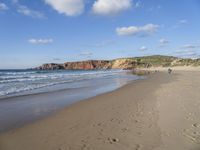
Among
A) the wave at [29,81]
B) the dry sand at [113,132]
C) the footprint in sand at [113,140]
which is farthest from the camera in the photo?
the wave at [29,81]

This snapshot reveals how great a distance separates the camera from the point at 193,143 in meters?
5.10

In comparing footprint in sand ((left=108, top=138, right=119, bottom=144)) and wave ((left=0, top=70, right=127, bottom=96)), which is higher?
footprint in sand ((left=108, top=138, right=119, bottom=144))

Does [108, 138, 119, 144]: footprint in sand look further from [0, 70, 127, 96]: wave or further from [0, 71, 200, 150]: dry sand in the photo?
[0, 70, 127, 96]: wave

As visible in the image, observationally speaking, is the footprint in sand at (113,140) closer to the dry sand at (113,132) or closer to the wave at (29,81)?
the dry sand at (113,132)

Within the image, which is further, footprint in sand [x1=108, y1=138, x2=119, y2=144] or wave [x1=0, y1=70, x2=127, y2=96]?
wave [x1=0, y1=70, x2=127, y2=96]

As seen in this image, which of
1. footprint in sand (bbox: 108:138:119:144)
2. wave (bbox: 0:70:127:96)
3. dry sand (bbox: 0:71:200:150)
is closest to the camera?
dry sand (bbox: 0:71:200:150)

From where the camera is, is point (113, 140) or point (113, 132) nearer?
point (113, 140)

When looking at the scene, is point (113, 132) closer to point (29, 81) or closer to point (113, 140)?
point (113, 140)

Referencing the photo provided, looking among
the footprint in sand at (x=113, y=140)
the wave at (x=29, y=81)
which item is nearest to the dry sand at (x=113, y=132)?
the footprint in sand at (x=113, y=140)

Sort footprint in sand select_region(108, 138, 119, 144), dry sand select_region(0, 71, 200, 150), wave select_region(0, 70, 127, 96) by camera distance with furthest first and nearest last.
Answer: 1. wave select_region(0, 70, 127, 96)
2. footprint in sand select_region(108, 138, 119, 144)
3. dry sand select_region(0, 71, 200, 150)

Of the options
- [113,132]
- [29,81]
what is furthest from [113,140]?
[29,81]

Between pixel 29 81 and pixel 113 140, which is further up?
pixel 113 140

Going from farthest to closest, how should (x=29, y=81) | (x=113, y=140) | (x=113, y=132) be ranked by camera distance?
(x=29, y=81)
(x=113, y=132)
(x=113, y=140)

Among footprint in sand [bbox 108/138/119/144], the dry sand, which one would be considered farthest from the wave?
footprint in sand [bbox 108/138/119/144]
